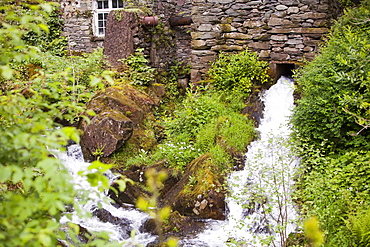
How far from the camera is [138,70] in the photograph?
10.3 m

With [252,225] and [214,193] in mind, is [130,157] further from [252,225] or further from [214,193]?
[252,225]

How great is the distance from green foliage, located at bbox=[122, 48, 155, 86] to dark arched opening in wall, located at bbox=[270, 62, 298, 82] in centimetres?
339

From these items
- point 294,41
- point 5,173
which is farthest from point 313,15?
point 5,173

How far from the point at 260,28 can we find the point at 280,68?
1.11 meters

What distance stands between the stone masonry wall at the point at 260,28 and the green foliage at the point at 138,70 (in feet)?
4.53

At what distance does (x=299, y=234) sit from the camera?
494 cm

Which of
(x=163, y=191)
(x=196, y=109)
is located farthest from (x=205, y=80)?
(x=163, y=191)

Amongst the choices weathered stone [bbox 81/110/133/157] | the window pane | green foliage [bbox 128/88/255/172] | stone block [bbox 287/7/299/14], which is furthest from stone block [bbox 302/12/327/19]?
the window pane

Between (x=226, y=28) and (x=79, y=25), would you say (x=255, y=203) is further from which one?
(x=79, y=25)

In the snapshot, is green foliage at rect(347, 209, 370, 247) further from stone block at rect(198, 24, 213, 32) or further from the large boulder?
stone block at rect(198, 24, 213, 32)

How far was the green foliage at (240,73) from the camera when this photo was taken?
8.80m

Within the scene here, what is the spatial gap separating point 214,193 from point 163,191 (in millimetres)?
1238

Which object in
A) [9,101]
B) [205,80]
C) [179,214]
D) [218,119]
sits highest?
[9,101]

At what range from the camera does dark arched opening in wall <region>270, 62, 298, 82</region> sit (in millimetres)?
8875
